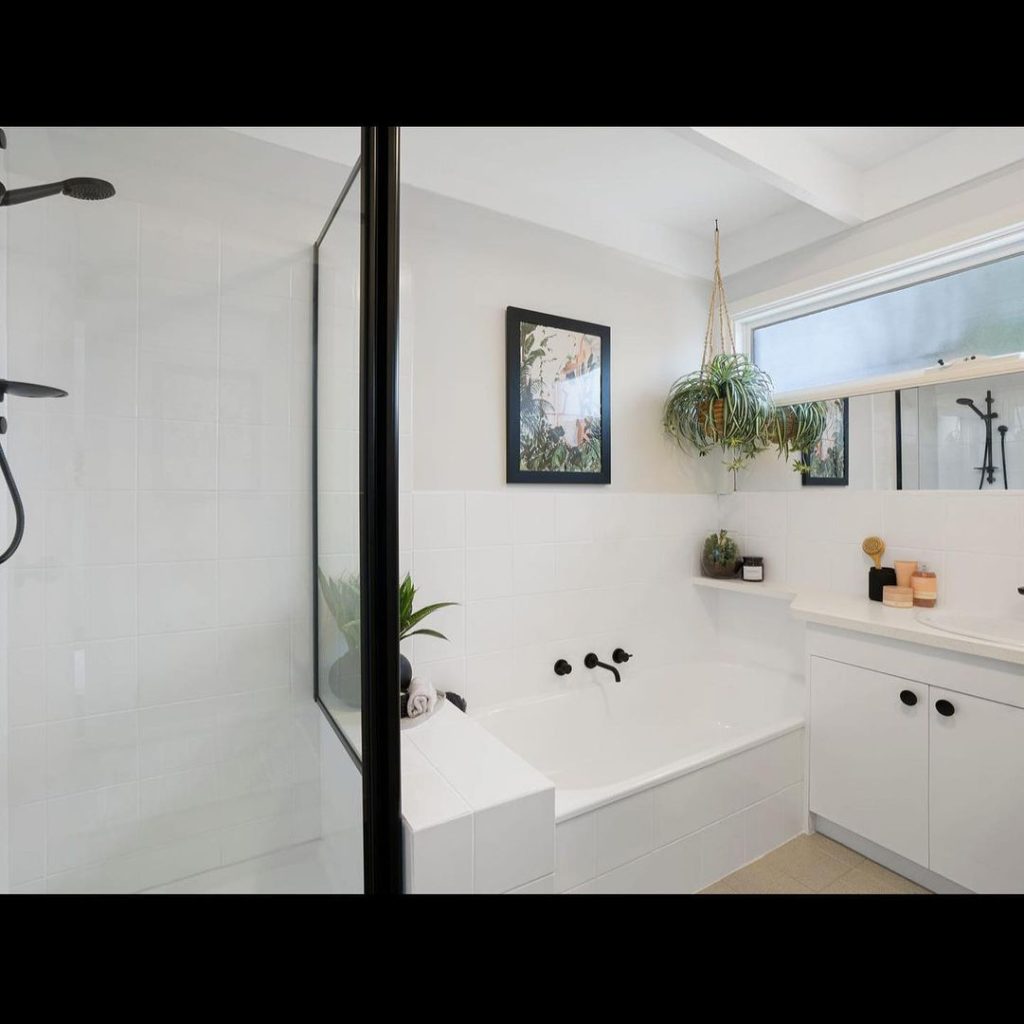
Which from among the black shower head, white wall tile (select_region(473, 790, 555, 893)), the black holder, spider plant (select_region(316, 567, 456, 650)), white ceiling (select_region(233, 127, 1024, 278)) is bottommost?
white wall tile (select_region(473, 790, 555, 893))

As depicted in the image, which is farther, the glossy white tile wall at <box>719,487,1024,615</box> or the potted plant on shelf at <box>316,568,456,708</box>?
the glossy white tile wall at <box>719,487,1024,615</box>

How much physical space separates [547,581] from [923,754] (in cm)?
121

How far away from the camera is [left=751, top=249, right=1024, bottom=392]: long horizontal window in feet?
6.05

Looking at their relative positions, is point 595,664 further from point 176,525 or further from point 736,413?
point 176,525

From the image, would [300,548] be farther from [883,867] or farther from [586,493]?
[883,867]

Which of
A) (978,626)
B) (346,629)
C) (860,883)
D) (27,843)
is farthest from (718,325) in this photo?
(27,843)

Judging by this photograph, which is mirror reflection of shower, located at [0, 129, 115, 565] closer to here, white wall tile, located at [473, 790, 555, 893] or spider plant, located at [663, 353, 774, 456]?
white wall tile, located at [473, 790, 555, 893]

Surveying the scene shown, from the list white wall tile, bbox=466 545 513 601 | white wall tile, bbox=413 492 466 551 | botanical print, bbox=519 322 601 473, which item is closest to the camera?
white wall tile, bbox=413 492 466 551

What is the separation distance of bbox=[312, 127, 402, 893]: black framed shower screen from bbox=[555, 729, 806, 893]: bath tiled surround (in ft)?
1.86

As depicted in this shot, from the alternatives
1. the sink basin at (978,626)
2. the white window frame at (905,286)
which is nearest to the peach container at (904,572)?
the sink basin at (978,626)

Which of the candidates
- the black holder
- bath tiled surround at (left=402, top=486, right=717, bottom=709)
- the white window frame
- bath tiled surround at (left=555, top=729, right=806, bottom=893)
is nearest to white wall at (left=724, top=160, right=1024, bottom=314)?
the white window frame

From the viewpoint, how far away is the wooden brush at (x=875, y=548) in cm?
208
